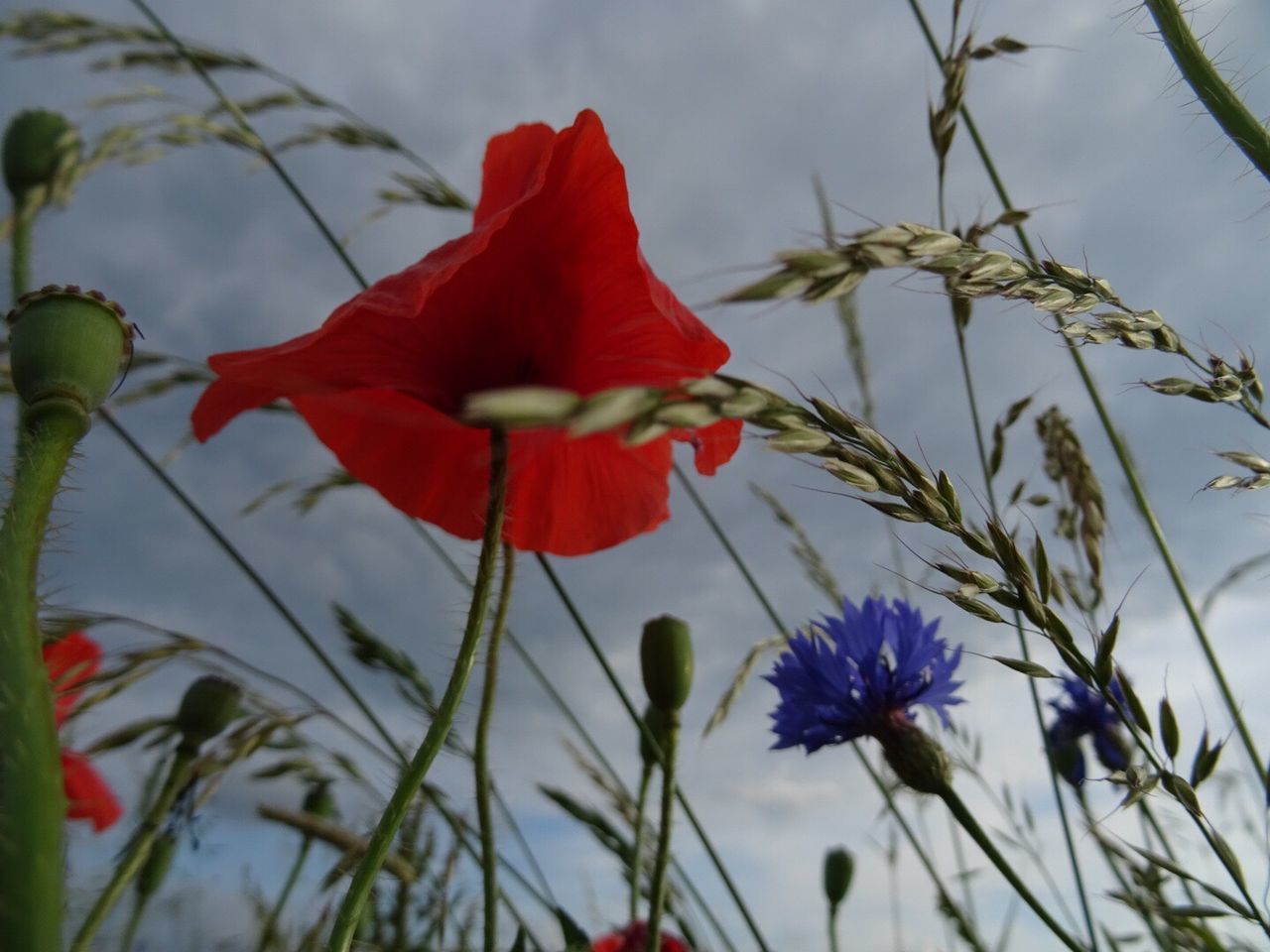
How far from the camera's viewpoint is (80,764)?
3.44ft

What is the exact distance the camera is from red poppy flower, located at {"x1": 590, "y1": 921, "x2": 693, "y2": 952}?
84 cm

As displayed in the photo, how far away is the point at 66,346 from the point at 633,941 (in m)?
0.70

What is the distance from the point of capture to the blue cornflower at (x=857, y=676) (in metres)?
0.79

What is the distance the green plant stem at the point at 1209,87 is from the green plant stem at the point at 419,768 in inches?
17.0

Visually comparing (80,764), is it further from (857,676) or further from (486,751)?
(857,676)

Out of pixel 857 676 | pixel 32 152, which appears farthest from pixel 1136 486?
pixel 32 152

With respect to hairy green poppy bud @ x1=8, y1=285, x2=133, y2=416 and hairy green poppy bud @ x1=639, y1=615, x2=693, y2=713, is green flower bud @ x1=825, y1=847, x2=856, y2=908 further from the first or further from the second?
hairy green poppy bud @ x1=8, y1=285, x2=133, y2=416

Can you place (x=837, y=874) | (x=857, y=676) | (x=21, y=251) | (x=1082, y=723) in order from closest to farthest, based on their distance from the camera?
(x=857, y=676)
(x=21, y=251)
(x=837, y=874)
(x=1082, y=723)

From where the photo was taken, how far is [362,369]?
0.56 metres

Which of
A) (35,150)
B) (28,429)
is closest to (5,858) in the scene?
(28,429)

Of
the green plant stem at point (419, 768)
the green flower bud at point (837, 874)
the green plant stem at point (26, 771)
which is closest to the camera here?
the green plant stem at point (26, 771)

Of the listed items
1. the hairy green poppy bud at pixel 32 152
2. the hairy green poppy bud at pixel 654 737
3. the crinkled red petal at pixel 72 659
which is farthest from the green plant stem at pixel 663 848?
the hairy green poppy bud at pixel 32 152

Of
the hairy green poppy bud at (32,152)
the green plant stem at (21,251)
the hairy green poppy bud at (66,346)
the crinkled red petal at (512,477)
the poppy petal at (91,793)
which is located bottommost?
the poppy petal at (91,793)

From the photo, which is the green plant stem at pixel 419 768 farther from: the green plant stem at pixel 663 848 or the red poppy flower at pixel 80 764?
the red poppy flower at pixel 80 764
